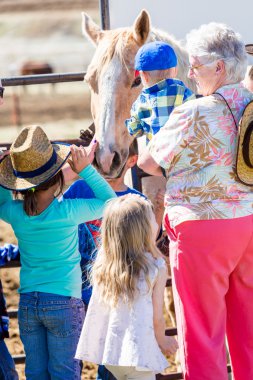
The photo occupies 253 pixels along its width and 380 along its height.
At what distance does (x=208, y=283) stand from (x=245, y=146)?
574 mm

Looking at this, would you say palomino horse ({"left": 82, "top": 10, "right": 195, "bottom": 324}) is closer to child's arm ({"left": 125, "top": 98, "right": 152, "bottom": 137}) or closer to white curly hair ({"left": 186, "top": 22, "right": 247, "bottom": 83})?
child's arm ({"left": 125, "top": 98, "right": 152, "bottom": 137})

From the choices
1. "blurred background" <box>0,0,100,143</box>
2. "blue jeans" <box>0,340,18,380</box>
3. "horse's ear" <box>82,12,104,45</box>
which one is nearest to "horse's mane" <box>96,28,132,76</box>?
"horse's ear" <box>82,12,104,45</box>

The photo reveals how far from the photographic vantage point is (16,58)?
854 inches

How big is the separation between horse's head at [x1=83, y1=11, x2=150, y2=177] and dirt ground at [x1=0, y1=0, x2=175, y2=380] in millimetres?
3780

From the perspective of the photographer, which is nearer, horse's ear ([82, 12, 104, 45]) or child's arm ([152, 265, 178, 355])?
child's arm ([152, 265, 178, 355])

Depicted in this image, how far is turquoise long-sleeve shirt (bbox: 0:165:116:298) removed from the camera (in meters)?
3.17

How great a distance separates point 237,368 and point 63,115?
14.7 m

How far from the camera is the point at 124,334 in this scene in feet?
9.45

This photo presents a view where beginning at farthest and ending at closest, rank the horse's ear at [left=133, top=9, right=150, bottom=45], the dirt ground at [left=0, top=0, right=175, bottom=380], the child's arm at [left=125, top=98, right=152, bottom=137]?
the dirt ground at [left=0, top=0, right=175, bottom=380] < the horse's ear at [left=133, top=9, right=150, bottom=45] < the child's arm at [left=125, top=98, right=152, bottom=137]

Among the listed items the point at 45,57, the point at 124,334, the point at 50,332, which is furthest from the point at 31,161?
the point at 45,57

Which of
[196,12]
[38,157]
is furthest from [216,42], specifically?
[196,12]

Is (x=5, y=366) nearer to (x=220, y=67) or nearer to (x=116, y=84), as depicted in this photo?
(x=220, y=67)

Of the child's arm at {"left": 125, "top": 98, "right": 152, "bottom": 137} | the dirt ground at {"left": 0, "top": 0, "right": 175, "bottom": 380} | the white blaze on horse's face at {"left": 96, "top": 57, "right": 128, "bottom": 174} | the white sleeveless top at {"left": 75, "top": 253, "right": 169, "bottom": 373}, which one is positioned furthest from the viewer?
the dirt ground at {"left": 0, "top": 0, "right": 175, "bottom": 380}

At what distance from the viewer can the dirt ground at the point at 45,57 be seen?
16609mm
